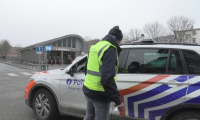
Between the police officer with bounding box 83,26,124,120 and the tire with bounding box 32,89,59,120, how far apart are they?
69.4 inches

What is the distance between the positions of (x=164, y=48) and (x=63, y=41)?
39.7 m

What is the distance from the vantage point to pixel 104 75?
1.89 m

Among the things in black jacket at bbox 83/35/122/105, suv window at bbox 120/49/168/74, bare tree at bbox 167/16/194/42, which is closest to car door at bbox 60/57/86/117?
suv window at bbox 120/49/168/74

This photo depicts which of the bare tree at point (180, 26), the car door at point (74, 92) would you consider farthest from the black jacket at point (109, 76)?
the bare tree at point (180, 26)

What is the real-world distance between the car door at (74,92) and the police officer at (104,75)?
3.56ft

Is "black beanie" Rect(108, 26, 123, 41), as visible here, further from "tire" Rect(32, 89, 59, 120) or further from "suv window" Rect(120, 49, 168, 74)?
"tire" Rect(32, 89, 59, 120)

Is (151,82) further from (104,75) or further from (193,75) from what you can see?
(104,75)

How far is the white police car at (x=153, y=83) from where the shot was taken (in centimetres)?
247

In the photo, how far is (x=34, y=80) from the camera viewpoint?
3920 mm

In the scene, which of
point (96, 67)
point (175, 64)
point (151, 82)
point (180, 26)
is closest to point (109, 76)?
point (96, 67)

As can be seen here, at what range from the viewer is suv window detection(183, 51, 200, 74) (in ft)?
8.39

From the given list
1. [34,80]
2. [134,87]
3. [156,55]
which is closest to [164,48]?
[156,55]

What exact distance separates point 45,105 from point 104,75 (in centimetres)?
244

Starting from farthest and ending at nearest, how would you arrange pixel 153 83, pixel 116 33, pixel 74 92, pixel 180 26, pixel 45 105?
pixel 180 26
pixel 45 105
pixel 74 92
pixel 153 83
pixel 116 33
